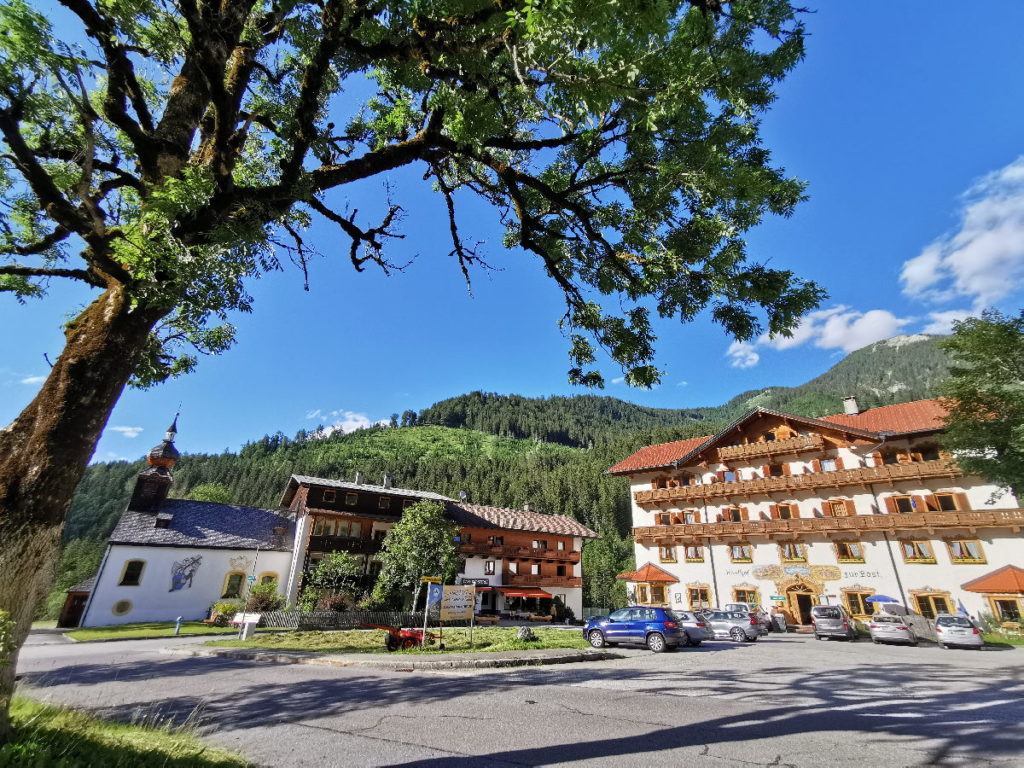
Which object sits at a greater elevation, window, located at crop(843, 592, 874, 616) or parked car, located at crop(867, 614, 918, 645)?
window, located at crop(843, 592, 874, 616)

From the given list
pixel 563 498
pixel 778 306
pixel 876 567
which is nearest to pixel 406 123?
pixel 778 306

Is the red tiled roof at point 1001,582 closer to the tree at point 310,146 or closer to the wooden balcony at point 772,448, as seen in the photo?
the wooden balcony at point 772,448

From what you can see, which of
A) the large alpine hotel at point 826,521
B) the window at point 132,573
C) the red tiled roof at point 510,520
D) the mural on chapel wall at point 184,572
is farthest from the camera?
the red tiled roof at point 510,520

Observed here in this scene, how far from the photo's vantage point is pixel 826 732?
6.50 m

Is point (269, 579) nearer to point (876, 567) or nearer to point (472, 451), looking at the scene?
point (876, 567)

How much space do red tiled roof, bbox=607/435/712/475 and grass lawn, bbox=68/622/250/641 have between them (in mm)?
29988

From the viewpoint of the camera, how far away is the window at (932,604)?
26.1 m

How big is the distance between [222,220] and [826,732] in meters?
10.0

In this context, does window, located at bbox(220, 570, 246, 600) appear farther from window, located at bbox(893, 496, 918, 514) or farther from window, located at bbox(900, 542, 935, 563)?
window, located at bbox(893, 496, 918, 514)

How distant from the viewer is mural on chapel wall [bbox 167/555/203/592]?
31.8 meters

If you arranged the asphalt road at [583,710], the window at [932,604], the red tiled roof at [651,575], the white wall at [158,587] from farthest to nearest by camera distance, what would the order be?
the red tiled roof at [651,575] → the white wall at [158,587] → the window at [932,604] → the asphalt road at [583,710]

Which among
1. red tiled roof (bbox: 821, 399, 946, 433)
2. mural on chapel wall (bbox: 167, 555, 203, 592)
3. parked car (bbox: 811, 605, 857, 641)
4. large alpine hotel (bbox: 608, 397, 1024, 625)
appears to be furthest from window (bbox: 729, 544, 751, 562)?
mural on chapel wall (bbox: 167, 555, 203, 592)

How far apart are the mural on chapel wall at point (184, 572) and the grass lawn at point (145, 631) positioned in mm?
2594

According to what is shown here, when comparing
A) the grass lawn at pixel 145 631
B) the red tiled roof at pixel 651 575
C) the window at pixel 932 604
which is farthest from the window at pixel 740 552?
the grass lawn at pixel 145 631
